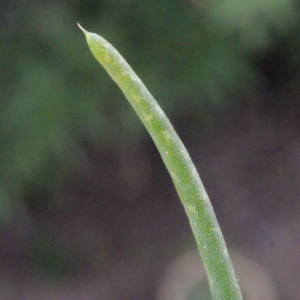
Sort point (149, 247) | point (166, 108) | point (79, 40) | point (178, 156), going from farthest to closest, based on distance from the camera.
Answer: point (149, 247) < point (166, 108) < point (79, 40) < point (178, 156)

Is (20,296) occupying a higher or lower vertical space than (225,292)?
higher

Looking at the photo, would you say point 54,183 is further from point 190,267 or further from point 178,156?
point 178,156

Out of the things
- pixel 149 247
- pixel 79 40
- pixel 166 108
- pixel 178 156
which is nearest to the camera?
pixel 178 156

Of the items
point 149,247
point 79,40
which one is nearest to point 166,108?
point 79,40

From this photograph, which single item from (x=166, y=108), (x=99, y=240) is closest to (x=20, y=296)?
(x=99, y=240)

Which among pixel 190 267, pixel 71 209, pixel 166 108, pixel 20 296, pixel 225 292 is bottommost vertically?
pixel 225 292

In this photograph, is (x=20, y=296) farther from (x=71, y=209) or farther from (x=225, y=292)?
(x=225, y=292)

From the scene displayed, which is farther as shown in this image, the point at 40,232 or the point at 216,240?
the point at 40,232
